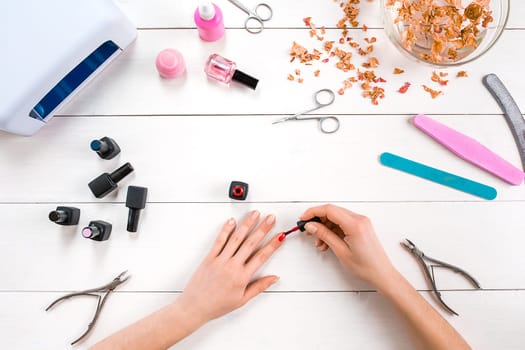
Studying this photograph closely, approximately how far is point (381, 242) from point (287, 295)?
237 mm

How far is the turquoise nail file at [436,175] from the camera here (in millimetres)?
827

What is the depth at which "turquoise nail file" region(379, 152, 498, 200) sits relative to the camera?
827mm

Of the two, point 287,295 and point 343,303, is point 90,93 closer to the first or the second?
point 287,295

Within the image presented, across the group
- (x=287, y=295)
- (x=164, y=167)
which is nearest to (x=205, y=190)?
(x=164, y=167)

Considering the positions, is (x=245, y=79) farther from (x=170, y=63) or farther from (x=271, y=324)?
(x=271, y=324)

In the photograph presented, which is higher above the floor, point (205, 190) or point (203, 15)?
point (203, 15)

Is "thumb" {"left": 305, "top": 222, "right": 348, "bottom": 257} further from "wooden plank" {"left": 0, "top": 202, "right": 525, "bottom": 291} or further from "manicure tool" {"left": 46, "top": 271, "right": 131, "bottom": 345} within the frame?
"manicure tool" {"left": 46, "top": 271, "right": 131, "bottom": 345}

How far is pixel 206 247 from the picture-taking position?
82cm

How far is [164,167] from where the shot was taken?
0.83 meters

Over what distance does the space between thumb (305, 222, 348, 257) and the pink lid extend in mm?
431

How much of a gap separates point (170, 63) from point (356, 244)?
0.53 m

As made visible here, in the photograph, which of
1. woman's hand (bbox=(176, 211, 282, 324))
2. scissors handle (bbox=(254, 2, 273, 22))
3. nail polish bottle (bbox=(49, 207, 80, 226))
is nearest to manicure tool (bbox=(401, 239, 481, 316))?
woman's hand (bbox=(176, 211, 282, 324))

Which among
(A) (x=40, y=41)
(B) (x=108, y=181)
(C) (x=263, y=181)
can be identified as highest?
(A) (x=40, y=41)

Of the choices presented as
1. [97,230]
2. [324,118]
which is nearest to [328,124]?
[324,118]
